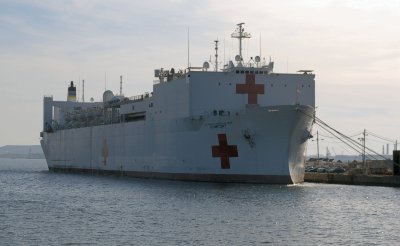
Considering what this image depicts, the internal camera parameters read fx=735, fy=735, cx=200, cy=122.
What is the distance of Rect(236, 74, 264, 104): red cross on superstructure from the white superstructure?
0.05 metres

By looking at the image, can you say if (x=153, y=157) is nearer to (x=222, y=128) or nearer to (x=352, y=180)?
(x=222, y=128)

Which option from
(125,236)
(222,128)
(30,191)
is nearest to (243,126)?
(222,128)

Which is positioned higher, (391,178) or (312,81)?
(312,81)

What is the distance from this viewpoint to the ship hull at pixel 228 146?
113 ft

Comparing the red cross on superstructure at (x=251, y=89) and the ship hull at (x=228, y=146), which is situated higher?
the red cross on superstructure at (x=251, y=89)

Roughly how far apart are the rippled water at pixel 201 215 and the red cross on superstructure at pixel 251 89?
4950 millimetres

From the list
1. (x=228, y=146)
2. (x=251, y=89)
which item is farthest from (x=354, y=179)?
(x=228, y=146)

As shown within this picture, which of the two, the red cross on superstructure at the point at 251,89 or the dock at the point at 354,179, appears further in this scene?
the red cross on superstructure at the point at 251,89

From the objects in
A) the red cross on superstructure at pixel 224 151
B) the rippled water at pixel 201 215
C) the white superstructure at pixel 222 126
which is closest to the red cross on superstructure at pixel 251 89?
the white superstructure at pixel 222 126

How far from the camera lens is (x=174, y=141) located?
39.1 meters

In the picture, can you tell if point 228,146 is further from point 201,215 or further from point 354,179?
point 201,215

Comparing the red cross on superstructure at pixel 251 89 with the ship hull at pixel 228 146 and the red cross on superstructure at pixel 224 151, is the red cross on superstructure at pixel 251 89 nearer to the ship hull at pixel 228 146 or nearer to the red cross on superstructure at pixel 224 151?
the ship hull at pixel 228 146

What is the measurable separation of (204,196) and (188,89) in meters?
8.39

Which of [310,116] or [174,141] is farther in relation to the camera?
[174,141]
